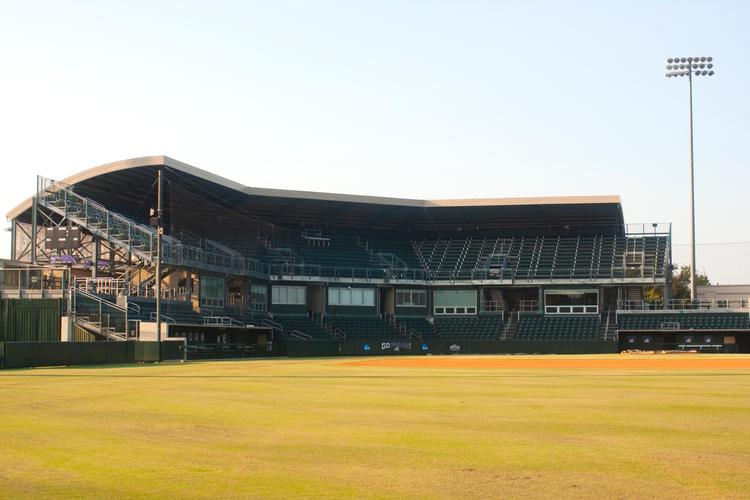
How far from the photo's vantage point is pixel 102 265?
7612 centimetres

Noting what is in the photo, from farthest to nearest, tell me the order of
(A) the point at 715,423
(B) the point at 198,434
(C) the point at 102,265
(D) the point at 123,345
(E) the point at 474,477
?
(C) the point at 102,265, (D) the point at 123,345, (A) the point at 715,423, (B) the point at 198,434, (E) the point at 474,477

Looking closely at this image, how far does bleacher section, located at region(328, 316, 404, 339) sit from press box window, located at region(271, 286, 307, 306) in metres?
3.58

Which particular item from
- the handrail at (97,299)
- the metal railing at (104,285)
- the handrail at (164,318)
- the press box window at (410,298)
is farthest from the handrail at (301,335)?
the handrail at (97,299)

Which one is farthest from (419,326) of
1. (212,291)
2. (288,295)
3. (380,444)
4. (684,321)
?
(380,444)

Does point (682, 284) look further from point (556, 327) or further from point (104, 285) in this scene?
point (104, 285)

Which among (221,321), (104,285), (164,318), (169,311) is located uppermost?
(104,285)

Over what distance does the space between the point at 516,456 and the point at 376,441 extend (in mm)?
2432

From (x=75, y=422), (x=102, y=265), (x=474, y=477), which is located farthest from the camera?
(x=102, y=265)

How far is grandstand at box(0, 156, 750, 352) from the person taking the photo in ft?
247

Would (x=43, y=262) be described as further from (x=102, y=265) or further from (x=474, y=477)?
(x=474, y=477)

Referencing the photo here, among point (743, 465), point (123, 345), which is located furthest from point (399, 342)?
point (743, 465)

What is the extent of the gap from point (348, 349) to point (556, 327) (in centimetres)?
2069

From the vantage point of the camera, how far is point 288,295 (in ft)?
296

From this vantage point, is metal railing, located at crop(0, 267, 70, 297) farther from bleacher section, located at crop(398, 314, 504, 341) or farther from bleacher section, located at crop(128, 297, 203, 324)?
bleacher section, located at crop(398, 314, 504, 341)
